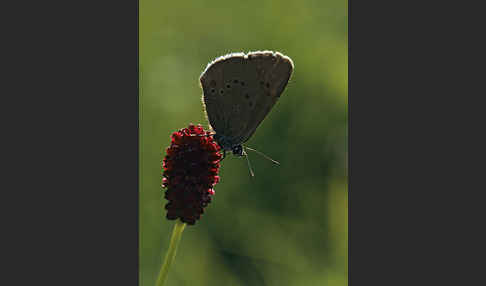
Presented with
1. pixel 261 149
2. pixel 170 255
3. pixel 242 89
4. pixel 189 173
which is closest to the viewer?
pixel 170 255

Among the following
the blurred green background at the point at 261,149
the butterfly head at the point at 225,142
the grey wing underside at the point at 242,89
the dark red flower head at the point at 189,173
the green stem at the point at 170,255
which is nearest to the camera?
the green stem at the point at 170,255

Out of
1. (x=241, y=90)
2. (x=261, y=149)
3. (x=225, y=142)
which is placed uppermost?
(x=241, y=90)

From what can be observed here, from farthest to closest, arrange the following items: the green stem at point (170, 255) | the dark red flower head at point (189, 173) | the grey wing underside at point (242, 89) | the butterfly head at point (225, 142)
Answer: the butterfly head at point (225, 142), the grey wing underside at point (242, 89), the dark red flower head at point (189, 173), the green stem at point (170, 255)

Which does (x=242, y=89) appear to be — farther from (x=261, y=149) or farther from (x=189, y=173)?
(x=261, y=149)

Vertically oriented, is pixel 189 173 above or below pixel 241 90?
below

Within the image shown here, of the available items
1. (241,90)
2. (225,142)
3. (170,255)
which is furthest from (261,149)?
(170,255)

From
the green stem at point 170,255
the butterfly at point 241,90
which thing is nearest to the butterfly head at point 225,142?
the butterfly at point 241,90

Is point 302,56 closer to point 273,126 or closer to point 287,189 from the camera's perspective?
point 273,126

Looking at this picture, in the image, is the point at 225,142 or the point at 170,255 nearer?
the point at 170,255

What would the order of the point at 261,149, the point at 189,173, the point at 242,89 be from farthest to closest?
the point at 261,149 → the point at 242,89 → the point at 189,173

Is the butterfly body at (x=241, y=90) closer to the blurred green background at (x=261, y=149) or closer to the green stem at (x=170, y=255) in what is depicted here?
the green stem at (x=170, y=255)
